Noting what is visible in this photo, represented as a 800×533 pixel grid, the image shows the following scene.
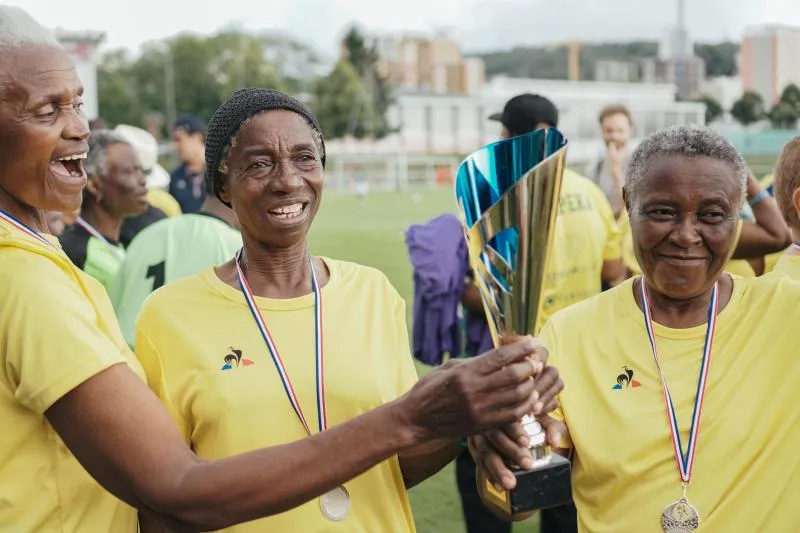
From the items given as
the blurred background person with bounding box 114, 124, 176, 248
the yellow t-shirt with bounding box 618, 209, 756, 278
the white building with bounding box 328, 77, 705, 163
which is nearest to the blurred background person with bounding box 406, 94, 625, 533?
the yellow t-shirt with bounding box 618, 209, 756, 278

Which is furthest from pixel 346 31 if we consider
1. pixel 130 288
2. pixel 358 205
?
pixel 130 288

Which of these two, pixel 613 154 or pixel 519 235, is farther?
pixel 613 154

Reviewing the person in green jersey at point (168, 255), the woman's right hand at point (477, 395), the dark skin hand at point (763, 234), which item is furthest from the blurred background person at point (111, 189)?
the woman's right hand at point (477, 395)

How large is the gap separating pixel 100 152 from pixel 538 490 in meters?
4.24

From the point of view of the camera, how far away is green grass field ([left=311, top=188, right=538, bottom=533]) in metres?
5.36

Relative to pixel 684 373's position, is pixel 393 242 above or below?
below

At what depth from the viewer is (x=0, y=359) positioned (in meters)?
1.64

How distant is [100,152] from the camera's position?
5238 mm

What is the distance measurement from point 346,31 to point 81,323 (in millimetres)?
94736

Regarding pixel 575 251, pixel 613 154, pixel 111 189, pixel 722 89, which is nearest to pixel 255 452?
pixel 575 251

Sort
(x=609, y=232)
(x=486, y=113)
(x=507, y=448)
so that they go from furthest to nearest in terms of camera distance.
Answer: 1. (x=486, y=113)
2. (x=609, y=232)
3. (x=507, y=448)

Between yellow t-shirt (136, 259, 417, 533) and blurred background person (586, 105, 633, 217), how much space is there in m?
4.34

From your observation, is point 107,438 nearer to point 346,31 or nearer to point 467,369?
point 467,369

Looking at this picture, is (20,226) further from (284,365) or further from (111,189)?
(111,189)
